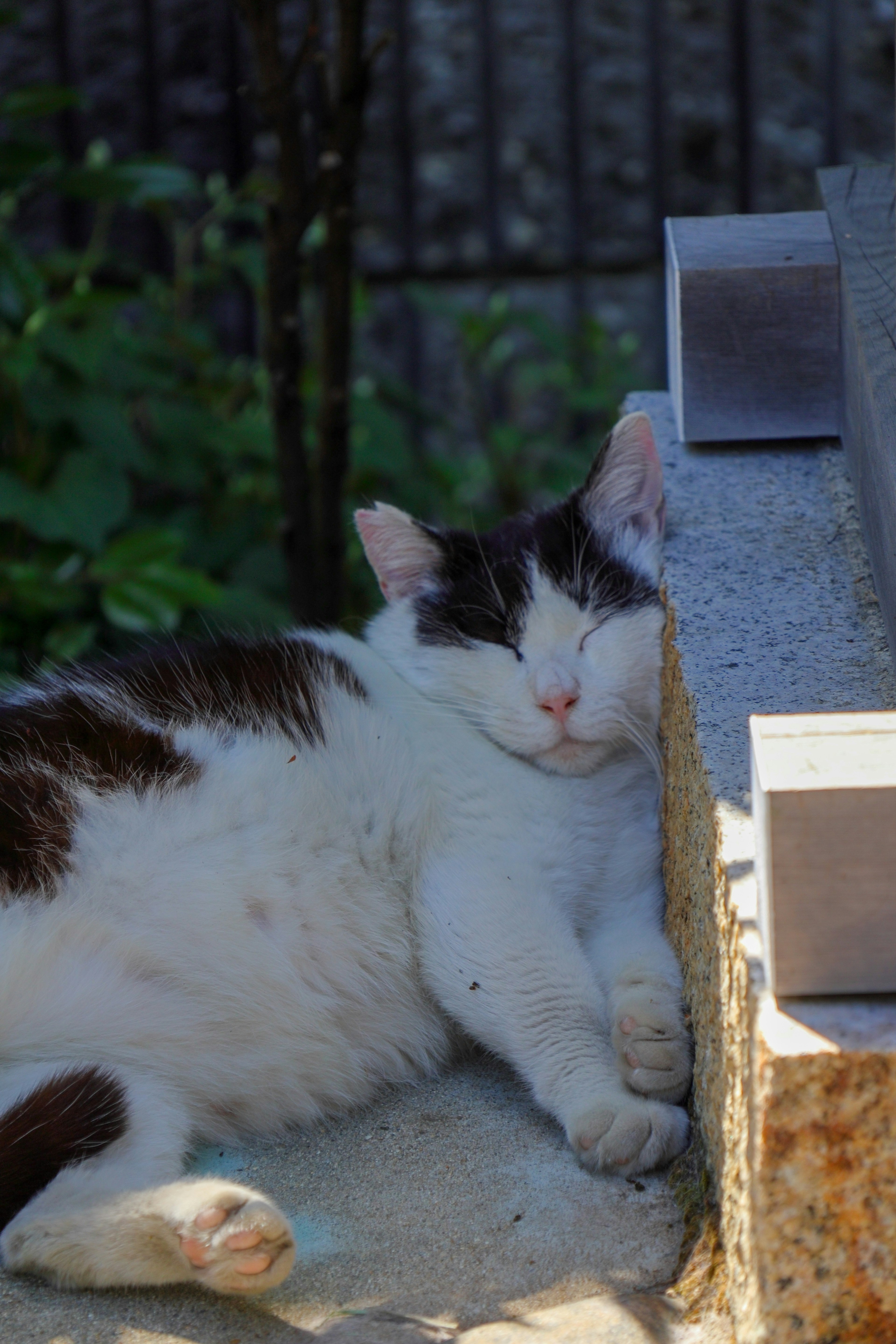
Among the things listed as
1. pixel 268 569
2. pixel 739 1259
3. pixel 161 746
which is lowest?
pixel 268 569

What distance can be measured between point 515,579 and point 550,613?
→ 0.10 metres

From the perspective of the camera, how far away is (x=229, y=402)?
384 cm

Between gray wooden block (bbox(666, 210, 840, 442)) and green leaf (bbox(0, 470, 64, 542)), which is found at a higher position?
gray wooden block (bbox(666, 210, 840, 442))

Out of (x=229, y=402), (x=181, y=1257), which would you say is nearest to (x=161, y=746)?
(x=181, y=1257)

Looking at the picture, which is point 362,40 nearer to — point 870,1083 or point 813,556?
point 813,556

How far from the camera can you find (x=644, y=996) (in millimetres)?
1625

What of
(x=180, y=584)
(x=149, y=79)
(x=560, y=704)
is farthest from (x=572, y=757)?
(x=149, y=79)

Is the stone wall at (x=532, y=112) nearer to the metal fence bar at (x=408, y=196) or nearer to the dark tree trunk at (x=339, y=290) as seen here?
the metal fence bar at (x=408, y=196)

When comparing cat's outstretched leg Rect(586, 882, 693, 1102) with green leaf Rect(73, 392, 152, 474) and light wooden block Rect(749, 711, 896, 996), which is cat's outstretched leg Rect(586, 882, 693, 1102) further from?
green leaf Rect(73, 392, 152, 474)

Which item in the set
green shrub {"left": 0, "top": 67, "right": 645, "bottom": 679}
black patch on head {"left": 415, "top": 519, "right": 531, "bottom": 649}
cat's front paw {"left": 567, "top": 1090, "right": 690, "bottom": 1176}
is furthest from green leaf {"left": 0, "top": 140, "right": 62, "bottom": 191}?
cat's front paw {"left": 567, "top": 1090, "right": 690, "bottom": 1176}

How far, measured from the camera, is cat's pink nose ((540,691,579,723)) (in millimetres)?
1900

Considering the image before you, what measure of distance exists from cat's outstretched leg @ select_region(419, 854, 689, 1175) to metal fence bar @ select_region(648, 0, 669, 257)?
3325mm

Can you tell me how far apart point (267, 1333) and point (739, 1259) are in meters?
0.47

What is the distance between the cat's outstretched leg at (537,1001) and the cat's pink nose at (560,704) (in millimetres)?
226
